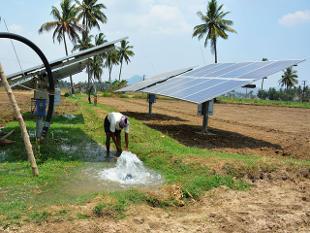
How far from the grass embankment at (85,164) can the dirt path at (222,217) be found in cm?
27

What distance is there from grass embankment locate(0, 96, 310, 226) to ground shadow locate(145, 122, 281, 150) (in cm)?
87

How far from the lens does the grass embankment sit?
6582 millimetres

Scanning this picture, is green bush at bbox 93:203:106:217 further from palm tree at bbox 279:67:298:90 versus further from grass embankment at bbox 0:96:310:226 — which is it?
palm tree at bbox 279:67:298:90

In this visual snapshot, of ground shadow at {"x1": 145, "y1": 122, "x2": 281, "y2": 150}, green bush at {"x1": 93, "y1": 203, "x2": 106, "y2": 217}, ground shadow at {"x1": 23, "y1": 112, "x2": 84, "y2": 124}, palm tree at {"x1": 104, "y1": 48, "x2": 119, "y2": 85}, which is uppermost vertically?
palm tree at {"x1": 104, "y1": 48, "x2": 119, "y2": 85}

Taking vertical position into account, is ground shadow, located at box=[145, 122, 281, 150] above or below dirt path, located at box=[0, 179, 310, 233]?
above

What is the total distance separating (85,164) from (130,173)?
155cm

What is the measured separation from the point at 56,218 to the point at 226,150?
7.35 m

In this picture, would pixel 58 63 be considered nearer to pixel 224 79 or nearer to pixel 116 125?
pixel 116 125

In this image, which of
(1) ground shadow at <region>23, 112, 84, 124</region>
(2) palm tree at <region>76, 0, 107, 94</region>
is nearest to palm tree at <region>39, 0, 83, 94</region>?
(2) palm tree at <region>76, 0, 107, 94</region>

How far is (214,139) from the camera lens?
47.4 feet

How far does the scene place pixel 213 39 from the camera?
46344mm

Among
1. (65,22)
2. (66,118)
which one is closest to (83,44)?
(65,22)

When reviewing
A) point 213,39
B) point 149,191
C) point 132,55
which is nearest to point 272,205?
point 149,191

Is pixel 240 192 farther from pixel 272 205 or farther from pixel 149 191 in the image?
pixel 149 191
